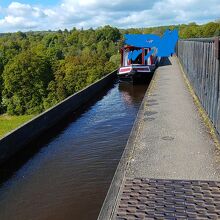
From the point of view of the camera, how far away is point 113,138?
36.0 ft

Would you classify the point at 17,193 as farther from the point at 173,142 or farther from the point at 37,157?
the point at 173,142

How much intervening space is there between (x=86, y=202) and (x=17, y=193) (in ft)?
5.22

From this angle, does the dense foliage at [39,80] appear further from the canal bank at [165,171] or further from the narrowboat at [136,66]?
the canal bank at [165,171]

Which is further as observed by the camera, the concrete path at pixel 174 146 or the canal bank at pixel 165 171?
the concrete path at pixel 174 146

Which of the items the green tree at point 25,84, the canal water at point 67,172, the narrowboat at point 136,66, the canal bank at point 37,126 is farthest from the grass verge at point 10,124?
the canal water at point 67,172

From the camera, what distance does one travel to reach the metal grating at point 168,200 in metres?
5.23

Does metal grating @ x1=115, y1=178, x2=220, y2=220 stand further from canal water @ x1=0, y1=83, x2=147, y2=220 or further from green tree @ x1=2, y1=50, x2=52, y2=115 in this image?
green tree @ x1=2, y1=50, x2=52, y2=115

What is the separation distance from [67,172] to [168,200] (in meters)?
3.33

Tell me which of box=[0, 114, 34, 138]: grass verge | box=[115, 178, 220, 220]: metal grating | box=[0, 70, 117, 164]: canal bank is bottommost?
box=[0, 114, 34, 138]: grass verge

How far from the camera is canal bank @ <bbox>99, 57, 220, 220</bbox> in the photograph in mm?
5410

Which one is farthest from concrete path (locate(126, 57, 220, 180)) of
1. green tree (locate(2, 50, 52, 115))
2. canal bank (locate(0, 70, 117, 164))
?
green tree (locate(2, 50, 52, 115))

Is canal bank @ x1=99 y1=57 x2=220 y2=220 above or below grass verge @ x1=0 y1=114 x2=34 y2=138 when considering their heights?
above

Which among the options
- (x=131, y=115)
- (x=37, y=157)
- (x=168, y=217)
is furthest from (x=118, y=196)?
(x=131, y=115)

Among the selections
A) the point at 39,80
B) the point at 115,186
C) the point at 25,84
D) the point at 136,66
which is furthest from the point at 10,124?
the point at 115,186
